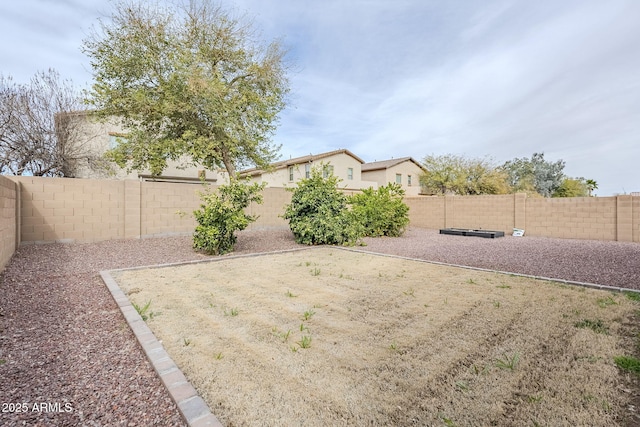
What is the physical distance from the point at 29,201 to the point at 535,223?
17211mm

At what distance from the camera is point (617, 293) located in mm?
4426

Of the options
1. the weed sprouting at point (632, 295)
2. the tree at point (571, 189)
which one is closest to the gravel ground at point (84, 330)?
the weed sprouting at point (632, 295)

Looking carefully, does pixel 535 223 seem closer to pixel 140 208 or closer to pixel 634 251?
pixel 634 251

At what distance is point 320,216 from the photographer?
9430 mm

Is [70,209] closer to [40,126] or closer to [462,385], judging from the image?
[40,126]

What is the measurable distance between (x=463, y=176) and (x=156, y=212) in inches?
976

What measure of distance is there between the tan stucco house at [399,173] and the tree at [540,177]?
8.44 m

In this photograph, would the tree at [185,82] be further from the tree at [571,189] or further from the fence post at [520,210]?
the tree at [571,189]

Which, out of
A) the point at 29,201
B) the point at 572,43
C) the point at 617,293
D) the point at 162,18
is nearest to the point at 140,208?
the point at 29,201

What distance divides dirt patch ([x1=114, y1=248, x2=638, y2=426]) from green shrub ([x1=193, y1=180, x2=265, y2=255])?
7.50 ft

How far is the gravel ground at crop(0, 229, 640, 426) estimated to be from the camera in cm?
194

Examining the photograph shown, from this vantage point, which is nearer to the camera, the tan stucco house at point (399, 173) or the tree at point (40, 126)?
the tree at point (40, 126)

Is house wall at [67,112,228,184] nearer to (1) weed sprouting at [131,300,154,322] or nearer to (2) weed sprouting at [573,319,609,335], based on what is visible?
(1) weed sprouting at [131,300,154,322]

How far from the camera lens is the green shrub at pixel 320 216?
30.7 ft
